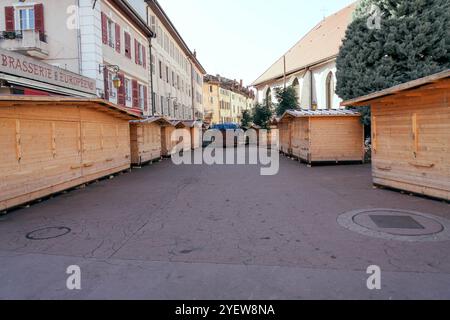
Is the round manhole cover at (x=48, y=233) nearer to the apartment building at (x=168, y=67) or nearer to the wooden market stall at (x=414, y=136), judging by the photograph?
the wooden market stall at (x=414, y=136)

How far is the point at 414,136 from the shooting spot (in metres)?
9.48

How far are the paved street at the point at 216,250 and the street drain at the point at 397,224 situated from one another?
27cm

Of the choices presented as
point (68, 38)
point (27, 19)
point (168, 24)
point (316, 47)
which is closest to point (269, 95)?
point (316, 47)

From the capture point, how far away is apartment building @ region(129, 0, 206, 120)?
29.0 meters

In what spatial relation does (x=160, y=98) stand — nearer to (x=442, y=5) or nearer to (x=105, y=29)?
(x=105, y=29)

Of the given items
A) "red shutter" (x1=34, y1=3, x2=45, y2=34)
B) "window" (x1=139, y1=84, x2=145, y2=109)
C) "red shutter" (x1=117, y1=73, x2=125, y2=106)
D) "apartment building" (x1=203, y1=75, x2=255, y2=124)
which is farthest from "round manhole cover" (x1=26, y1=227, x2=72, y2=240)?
"apartment building" (x1=203, y1=75, x2=255, y2=124)

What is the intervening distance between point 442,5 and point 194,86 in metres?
37.5

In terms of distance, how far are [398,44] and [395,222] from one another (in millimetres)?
12526

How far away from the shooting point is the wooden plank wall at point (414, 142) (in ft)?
28.5

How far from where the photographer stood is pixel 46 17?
1706 cm

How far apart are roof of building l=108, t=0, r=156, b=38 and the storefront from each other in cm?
675

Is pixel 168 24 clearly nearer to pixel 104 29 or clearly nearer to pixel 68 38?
pixel 104 29

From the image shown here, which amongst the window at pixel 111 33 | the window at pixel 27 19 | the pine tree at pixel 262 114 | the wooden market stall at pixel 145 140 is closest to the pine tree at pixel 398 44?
the wooden market stall at pixel 145 140

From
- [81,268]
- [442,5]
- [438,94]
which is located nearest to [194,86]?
[442,5]
